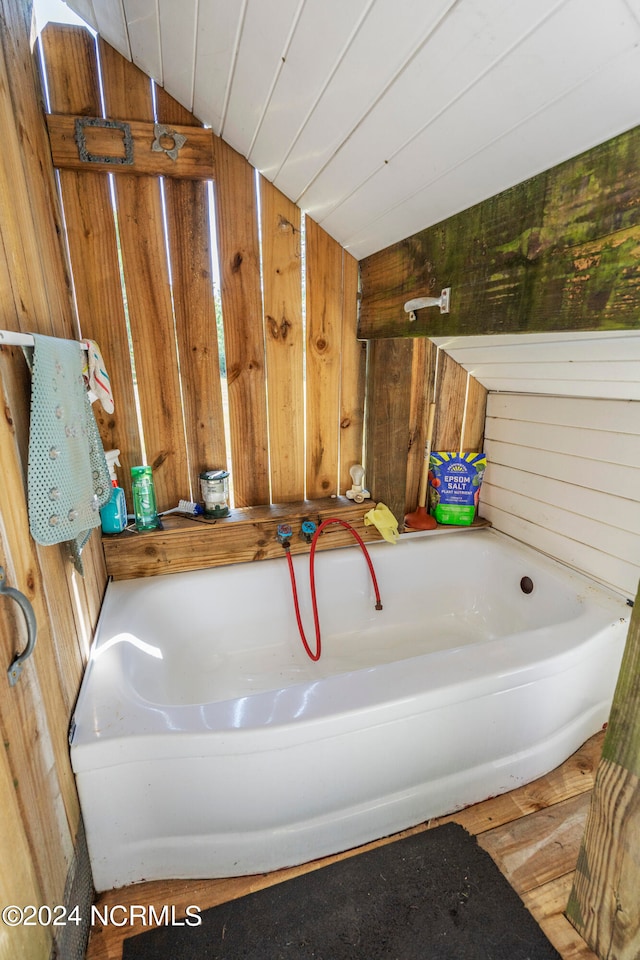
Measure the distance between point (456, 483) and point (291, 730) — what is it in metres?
1.30

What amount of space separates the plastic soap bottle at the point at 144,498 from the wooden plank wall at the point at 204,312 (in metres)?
0.13

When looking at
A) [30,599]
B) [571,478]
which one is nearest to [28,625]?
[30,599]

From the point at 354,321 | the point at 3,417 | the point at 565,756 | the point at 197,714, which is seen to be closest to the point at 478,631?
the point at 565,756

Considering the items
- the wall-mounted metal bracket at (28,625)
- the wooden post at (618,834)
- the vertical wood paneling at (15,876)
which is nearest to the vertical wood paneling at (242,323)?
the wall-mounted metal bracket at (28,625)

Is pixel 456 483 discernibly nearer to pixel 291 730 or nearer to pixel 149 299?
pixel 291 730

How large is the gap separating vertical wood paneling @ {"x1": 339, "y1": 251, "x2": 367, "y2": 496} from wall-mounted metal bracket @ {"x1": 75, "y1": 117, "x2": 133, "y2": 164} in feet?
2.69

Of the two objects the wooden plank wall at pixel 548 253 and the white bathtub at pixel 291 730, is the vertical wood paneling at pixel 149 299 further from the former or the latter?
the wooden plank wall at pixel 548 253

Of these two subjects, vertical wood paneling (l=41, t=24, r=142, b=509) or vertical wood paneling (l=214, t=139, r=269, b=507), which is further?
vertical wood paneling (l=214, t=139, r=269, b=507)

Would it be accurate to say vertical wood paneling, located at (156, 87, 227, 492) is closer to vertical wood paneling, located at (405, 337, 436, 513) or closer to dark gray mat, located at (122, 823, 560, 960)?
vertical wood paneling, located at (405, 337, 436, 513)

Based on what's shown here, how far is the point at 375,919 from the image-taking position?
100 cm

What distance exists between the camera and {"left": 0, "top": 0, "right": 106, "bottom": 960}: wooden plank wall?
70 cm

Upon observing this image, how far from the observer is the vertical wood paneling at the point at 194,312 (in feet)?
5.02

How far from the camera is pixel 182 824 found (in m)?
1.03

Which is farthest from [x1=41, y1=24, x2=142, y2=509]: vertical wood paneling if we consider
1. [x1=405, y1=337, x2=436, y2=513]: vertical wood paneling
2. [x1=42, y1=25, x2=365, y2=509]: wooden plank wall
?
[x1=405, y1=337, x2=436, y2=513]: vertical wood paneling
